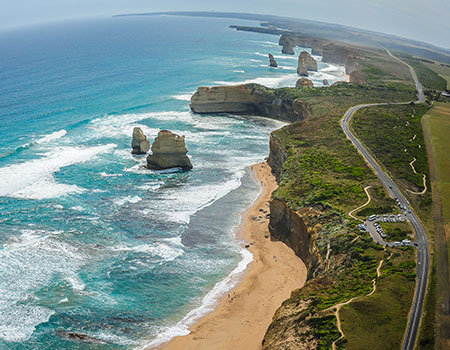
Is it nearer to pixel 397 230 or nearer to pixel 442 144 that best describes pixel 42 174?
pixel 397 230

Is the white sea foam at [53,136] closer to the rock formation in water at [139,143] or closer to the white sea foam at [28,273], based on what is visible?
the rock formation in water at [139,143]

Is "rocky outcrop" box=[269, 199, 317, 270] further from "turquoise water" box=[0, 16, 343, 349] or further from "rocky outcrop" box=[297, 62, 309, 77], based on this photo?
"rocky outcrop" box=[297, 62, 309, 77]

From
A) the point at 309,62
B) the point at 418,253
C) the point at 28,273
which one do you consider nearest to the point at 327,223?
the point at 418,253

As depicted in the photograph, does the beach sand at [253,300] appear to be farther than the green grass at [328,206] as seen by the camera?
Yes

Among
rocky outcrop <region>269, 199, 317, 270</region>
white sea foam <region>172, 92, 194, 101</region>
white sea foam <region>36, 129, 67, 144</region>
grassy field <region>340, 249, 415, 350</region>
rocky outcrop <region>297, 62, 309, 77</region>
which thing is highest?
rocky outcrop <region>297, 62, 309, 77</region>

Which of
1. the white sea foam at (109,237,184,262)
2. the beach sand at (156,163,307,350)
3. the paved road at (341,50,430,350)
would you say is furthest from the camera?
the white sea foam at (109,237,184,262)

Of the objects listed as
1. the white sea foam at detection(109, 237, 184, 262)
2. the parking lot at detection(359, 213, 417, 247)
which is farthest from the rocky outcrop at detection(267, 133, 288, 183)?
the parking lot at detection(359, 213, 417, 247)

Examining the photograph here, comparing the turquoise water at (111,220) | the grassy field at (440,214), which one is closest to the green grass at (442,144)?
the grassy field at (440,214)
